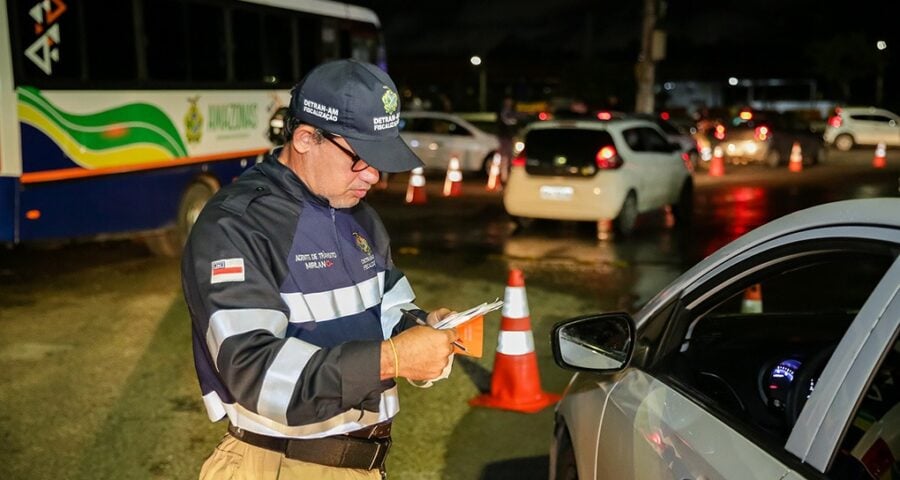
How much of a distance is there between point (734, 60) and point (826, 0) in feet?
66.5

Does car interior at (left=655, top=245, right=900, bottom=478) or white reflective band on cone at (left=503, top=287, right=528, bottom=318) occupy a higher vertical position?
car interior at (left=655, top=245, right=900, bottom=478)

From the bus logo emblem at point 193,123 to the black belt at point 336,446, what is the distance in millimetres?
9223

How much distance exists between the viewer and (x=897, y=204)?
2.40 m

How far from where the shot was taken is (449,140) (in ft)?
69.3

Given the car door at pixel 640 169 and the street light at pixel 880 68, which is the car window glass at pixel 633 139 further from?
the street light at pixel 880 68

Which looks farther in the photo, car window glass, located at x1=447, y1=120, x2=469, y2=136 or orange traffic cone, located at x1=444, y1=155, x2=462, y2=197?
car window glass, located at x1=447, y1=120, x2=469, y2=136

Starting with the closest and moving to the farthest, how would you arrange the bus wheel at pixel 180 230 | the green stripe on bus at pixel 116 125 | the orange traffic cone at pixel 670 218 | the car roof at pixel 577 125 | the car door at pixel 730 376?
the car door at pixel 730 376 < the green stripe on bus at pixel 116 125 < the bus wheel at pixel 180 230 < the car roof at pixel 577 125 < the orange traffic cone at pixel 670 218

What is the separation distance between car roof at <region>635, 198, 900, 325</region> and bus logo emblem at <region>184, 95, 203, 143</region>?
8932 millimetres

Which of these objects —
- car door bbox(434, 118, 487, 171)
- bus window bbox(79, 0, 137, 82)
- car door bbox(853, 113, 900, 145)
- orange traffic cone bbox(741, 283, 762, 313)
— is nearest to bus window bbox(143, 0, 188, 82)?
bus window bbox(79, 0, 137, 82)

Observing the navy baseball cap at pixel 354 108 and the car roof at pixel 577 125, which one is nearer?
the navy baseball cap at pixel 354 108

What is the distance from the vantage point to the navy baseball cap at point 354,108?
2.40 metres

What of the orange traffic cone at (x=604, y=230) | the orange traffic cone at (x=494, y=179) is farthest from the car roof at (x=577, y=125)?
the orange traffic cone at (x=494, y=179)

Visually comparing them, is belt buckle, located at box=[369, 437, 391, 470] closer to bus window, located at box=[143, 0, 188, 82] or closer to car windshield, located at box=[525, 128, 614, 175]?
→ bus window, located at box=[143, 0, 188, 82]

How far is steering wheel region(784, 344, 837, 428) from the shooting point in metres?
2.66
